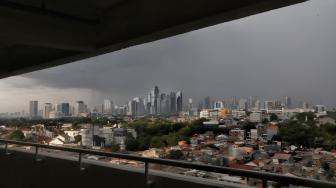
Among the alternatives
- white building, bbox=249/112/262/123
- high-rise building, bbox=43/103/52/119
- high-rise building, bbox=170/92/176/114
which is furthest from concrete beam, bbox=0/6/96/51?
high-rise building, bbox=43/103/52/119

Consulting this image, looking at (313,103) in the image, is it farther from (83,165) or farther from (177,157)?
(83,165)

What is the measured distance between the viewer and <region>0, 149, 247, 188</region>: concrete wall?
4.07 metres

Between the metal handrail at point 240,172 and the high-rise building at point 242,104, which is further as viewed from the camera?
the high-rise building at point 242,104

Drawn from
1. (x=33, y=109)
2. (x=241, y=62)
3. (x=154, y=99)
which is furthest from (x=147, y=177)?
(x=33, y=109)

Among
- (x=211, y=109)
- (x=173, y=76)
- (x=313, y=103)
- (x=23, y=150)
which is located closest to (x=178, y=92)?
(x=173, y=76)

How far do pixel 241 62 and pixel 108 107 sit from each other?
284cm

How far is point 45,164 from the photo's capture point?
20.7ft

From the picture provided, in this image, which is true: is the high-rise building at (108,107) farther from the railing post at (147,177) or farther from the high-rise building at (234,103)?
the railing post at (147,177)

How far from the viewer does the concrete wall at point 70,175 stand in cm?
407

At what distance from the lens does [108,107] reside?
23.1 feet

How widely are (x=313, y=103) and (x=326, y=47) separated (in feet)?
1.93

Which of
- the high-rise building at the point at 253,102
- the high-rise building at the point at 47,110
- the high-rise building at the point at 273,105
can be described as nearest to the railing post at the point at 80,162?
the high-rise building at the point at 253,102

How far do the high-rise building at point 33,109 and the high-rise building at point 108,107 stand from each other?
7.38 ft

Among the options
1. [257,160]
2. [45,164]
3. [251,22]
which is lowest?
[45,164]
